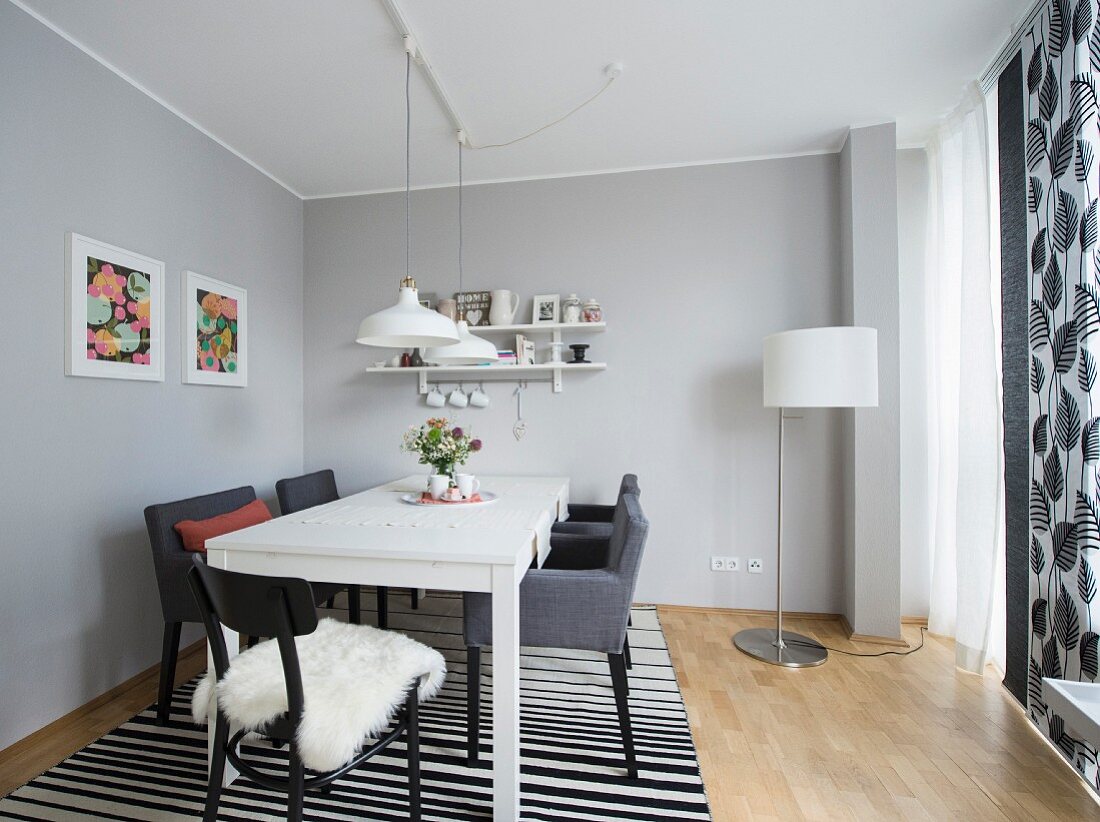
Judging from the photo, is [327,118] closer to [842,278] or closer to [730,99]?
[730,99]

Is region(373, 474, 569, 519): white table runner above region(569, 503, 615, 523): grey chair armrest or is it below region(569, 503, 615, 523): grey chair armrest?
above

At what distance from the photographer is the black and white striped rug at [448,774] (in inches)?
63.3

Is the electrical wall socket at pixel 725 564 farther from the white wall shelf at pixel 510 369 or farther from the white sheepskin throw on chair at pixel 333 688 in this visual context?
the white sheepskin throw on chair at pixel 333 688

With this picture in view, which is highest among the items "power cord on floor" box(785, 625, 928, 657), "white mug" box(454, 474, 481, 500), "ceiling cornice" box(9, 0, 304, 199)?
"ceiling cornice" box(9, 0, 304, 199)

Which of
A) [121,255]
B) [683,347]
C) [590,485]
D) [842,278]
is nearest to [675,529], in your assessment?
[590,485]

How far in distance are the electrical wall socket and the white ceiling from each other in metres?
2.34

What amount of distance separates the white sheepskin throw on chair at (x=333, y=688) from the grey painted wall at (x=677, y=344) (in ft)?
6.00

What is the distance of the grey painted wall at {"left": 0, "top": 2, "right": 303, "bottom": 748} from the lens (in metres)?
1.88

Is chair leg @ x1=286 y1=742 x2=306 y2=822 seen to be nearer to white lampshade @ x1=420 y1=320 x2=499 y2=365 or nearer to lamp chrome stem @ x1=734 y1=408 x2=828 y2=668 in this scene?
white lampshade @ x1=420 y1=320 x2=499 y2=365

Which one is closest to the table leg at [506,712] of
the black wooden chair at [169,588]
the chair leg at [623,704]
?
the chair leg at [623,704]

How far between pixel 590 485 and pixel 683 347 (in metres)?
1.00

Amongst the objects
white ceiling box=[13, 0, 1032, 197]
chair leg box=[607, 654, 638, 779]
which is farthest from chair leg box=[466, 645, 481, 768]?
white ceiling box=[13, 0, 1032, 197]

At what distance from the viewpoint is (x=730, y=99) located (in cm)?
251

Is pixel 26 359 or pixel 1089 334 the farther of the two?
pixel 26 359
